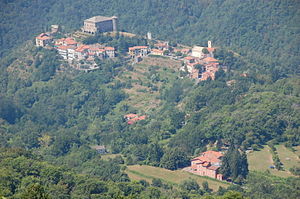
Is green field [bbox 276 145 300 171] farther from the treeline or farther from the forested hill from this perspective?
the forested hill

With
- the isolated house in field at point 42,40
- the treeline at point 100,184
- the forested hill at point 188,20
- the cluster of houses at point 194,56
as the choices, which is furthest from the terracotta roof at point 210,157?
the forested hill at point 188,20

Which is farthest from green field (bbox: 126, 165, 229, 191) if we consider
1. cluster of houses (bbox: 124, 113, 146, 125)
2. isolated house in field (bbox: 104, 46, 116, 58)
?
isolated house in field (bbox: 104, 46, 116, 58)

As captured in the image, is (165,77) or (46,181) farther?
(165,77)

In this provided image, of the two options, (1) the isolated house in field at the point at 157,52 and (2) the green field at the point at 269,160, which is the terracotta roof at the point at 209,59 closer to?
(1) the isolated house in field at the point at 157,52

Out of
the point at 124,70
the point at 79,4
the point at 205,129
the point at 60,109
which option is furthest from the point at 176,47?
the point at 79,4

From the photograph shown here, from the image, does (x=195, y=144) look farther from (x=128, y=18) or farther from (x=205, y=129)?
(x=128, y=18)

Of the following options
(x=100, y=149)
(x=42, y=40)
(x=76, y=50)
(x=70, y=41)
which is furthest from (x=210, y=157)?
(x=42, y=40)
